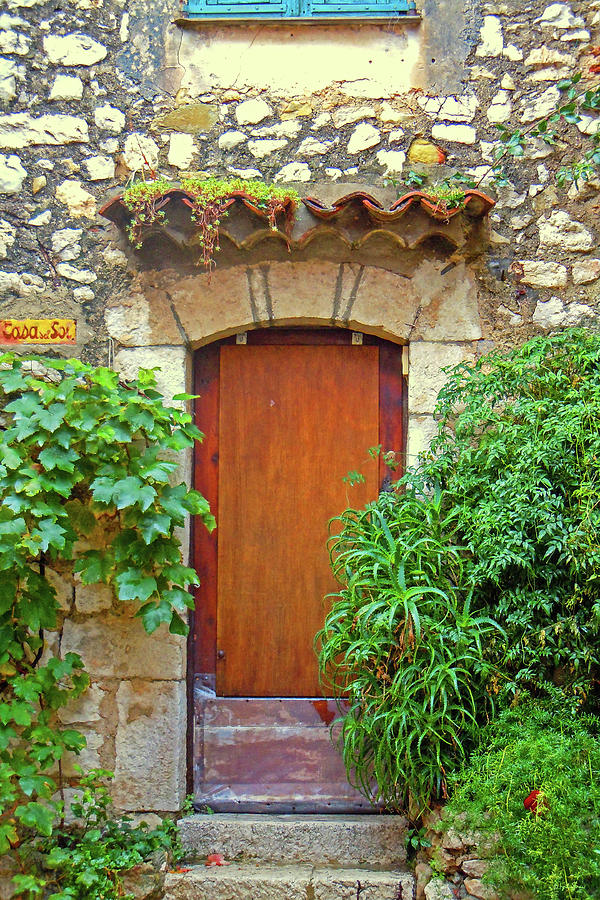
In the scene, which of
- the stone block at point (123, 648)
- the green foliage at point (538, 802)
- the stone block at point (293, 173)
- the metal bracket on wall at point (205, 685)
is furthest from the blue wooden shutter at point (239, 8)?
the green foliage at point (538, 802)

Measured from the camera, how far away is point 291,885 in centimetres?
313

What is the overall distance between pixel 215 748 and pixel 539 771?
1.54 metres

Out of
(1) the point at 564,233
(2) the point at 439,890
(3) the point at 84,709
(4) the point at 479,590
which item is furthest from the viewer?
(1) the point at 564,233

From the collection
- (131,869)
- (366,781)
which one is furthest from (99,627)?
(366,781)

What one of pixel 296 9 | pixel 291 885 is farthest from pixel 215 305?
pixel 291 885

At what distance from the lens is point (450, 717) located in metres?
2.86

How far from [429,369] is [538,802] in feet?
5.83

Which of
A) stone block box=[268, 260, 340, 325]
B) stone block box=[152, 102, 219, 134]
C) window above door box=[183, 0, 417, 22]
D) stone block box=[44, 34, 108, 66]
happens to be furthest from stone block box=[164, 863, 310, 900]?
window above door box=[183, 0, 417, 22]

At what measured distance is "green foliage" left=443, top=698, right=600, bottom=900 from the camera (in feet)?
7.51

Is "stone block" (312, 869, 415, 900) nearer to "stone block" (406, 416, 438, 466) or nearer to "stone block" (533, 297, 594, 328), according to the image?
"stone block" (406, 416, 438, 466)

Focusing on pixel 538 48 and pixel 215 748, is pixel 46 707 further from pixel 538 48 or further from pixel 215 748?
pixel 538 48

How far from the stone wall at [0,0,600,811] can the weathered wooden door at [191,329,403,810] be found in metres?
0.18

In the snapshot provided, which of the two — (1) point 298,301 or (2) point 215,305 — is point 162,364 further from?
(1) point 298,301

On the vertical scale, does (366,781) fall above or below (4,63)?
below
